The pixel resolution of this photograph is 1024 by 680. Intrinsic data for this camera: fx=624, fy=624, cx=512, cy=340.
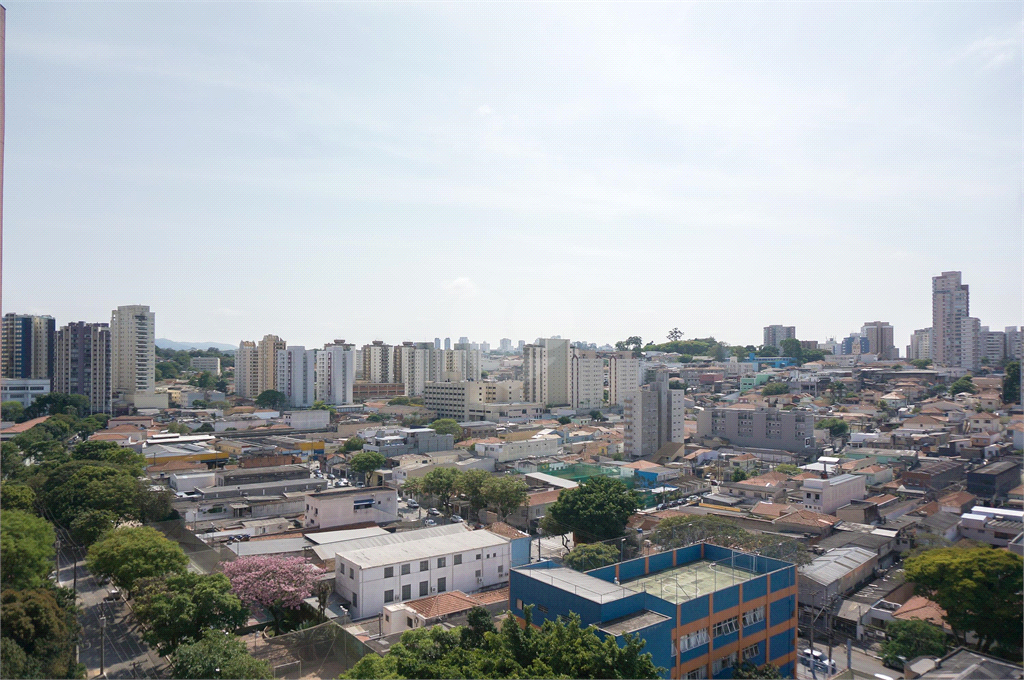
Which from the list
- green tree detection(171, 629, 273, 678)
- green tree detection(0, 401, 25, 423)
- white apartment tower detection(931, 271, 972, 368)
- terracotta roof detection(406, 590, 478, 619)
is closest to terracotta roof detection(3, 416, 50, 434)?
green tree detection(0, 401, 25, 423)

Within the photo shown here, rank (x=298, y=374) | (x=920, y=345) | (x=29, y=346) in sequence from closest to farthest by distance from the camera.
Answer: (x=29, y=346)
(x=298, y=374)
(x=920, y=345)

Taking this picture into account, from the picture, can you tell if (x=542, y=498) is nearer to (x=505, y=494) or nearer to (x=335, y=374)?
(x=505, y=494)

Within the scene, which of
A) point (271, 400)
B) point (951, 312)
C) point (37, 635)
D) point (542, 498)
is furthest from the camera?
point (951, 312)

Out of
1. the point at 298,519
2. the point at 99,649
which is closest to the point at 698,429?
the point at 298,519

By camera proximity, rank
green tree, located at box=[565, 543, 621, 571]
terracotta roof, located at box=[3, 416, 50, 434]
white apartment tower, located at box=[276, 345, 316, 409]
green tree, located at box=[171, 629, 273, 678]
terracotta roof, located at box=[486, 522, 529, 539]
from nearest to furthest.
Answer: green tree, located at box=[171, 629, 273, 678], green tree, located at box=[565, 543, 621, 571], terracotta roof, located at box=[486, 522, 529, 539], terracotta roof, located at box=[3, 416, 50, 434], white apartment tower, located at box=[276, 345, 316, 409]

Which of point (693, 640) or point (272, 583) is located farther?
point (272, 583)

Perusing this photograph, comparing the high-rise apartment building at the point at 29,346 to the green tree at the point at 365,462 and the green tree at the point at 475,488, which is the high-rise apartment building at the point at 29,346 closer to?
the green tree at the point at 365,462

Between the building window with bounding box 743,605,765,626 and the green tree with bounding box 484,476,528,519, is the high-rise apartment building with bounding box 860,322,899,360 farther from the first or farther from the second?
the building window with bounding box 743,605,765,626

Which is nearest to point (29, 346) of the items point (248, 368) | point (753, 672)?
point (248, 368)
